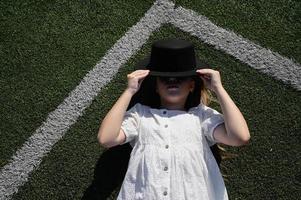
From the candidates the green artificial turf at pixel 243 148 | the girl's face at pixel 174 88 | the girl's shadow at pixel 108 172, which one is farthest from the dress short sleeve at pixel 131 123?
the green artificial turf at pixel 243 148

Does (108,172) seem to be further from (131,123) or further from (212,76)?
(212,76)

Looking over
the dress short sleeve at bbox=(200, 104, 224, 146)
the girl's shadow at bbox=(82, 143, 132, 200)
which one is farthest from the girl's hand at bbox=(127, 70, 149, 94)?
the girl's shadow at bbox=(82, 143, 132, 200)

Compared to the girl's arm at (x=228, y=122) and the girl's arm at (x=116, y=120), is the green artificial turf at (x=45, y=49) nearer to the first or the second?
the girl's arm at (x=116, y=120)

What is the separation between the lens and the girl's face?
3.82 meters

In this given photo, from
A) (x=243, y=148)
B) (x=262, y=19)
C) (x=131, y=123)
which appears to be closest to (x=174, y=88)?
(x=131, y=123)

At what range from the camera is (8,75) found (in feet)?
15.0

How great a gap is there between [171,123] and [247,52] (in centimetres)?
119

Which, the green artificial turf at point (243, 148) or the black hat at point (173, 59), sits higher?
the black hat at point (173, 59)

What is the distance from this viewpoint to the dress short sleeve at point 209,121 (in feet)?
12.7

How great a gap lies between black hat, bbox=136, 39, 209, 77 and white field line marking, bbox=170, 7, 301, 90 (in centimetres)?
80

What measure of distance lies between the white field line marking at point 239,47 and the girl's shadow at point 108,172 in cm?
136

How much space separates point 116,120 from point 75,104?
86cm

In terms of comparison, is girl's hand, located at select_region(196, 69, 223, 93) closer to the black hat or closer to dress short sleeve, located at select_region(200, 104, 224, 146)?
the black hat

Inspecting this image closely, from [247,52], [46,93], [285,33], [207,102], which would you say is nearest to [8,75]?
[46,93]
